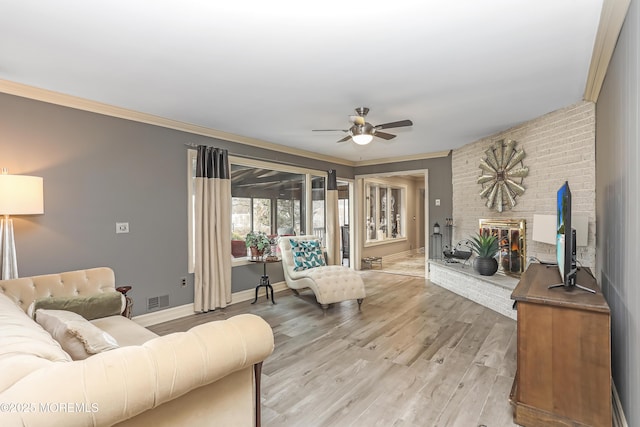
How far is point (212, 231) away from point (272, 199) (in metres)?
1.54

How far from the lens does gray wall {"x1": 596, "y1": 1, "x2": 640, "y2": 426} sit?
1.65 m

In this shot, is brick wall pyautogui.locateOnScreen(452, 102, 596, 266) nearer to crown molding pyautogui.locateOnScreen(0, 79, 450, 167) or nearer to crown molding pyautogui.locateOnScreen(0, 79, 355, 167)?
crown molding pyautogui.locateOnScreen(0, 79, 450, 167)

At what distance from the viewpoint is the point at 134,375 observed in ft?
3.42

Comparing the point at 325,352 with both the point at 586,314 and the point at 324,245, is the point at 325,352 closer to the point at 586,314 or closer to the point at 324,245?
the point at 586,314

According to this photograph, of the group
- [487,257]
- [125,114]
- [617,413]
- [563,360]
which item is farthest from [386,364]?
[125,114]

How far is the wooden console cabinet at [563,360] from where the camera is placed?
1812mm

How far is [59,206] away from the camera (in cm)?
317

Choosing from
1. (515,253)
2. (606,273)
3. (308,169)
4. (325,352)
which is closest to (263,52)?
(325,352)

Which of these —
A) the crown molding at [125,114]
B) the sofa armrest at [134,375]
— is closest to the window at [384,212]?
the crown molding at [125,114]

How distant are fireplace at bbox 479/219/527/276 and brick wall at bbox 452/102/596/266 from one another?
0.28ft

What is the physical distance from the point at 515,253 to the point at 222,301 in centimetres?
410

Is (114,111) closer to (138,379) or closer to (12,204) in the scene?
(12,204)

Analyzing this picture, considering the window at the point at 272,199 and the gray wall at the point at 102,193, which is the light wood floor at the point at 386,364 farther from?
the window at the point at 272,199

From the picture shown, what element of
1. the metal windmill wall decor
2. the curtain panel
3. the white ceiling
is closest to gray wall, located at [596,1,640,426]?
the white ceiling
